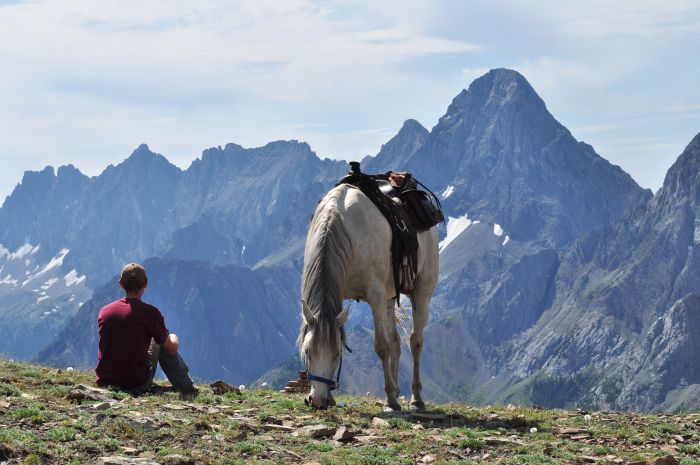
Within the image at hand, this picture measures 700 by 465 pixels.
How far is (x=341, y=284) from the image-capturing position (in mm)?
19609

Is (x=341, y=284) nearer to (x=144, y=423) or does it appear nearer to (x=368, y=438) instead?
(x=368, y=438)

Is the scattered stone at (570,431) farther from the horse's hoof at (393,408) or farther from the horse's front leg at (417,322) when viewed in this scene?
the horse's front leg at (417,322)

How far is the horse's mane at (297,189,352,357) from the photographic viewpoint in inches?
733

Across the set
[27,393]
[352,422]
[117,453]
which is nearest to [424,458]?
[352,422]

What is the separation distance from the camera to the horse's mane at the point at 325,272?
18.6 meters

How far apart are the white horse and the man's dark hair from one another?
3181 mm

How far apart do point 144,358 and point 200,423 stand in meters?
3.74

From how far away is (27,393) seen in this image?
18.3m

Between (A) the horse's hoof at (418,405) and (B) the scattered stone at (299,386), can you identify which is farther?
(B) the scattered stone at (299,386)

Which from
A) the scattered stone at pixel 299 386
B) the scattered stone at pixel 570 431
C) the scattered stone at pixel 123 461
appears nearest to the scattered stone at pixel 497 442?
the scattered stone at pixel 570 431

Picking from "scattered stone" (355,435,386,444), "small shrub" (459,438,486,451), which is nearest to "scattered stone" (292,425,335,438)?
"scattered stone" (355,435,386,444)

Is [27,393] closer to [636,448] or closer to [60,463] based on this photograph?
[60,463]

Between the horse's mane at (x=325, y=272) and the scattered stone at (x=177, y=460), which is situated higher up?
the horse's mane at (x=325, y=272)

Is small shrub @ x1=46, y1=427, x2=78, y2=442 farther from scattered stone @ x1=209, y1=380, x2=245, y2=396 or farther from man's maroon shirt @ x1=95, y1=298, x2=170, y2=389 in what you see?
scattered stone @ x1=209, y1=380, x2=245, y2=396
